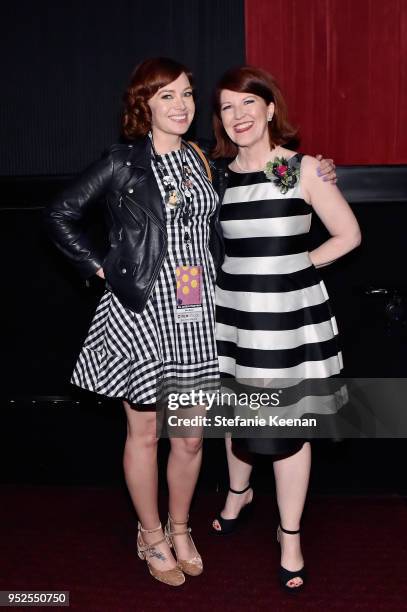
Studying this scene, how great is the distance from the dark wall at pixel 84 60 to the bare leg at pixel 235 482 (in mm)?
1145

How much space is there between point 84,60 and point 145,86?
2.00 ft

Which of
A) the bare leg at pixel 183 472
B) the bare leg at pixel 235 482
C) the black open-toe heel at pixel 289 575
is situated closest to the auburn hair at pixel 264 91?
the bare leg at pixel 183 472

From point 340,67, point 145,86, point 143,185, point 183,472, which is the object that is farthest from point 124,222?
point 340,67

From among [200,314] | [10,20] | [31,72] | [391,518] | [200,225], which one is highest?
[10,20]

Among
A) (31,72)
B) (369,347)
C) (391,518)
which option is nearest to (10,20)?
(31,72)

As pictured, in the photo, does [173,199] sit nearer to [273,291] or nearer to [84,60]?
[273,291]

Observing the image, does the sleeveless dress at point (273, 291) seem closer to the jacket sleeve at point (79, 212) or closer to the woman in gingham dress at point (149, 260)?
the woman in gingham dress at point (149, 260)

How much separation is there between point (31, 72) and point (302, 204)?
1164 mm

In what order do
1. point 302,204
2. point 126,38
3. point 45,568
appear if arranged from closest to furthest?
1. point 302,204
2. point 45,568
3. point 126,38

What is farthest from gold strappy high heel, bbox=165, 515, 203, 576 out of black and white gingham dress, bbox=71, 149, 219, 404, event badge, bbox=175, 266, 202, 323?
event badge, bbox=175, 266, 202, 323

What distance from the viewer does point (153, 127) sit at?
2.06 m

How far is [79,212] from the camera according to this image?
2.09 m

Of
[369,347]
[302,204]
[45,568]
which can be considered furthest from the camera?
[369,347]

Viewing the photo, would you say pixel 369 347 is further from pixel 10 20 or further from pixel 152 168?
pixel 10 20
